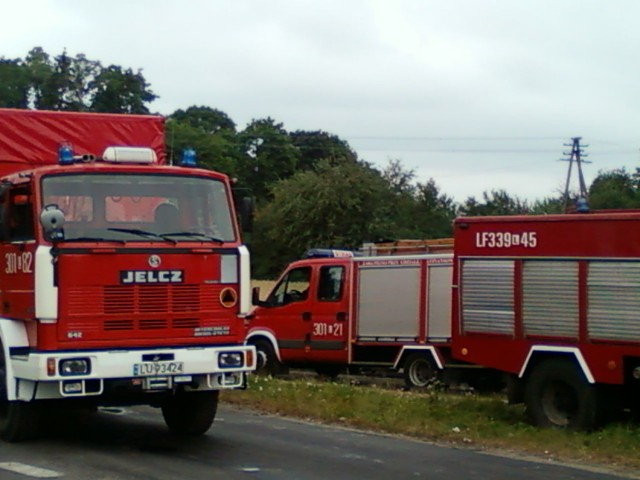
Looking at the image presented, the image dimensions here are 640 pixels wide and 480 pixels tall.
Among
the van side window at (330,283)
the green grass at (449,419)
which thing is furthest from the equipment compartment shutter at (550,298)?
the van side window at (330,283)

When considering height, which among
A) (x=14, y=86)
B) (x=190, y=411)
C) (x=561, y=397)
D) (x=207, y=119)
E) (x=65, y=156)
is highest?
(x=207, y=119)

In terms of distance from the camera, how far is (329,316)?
20797 mm

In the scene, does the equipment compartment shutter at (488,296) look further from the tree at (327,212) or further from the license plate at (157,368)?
the tree at (327,212)

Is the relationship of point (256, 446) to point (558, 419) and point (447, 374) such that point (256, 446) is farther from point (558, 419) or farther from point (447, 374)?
point (447, 374)

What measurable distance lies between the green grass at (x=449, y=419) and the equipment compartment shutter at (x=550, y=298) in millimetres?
1168

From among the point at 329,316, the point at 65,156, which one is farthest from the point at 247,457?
the point at 329,316

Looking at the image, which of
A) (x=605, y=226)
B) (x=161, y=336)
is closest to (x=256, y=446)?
(x=161, y=336)

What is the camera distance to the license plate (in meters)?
11.8

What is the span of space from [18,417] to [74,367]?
46.6 inches

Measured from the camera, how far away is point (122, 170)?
12.1 m

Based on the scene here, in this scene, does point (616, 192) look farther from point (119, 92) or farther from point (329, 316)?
point (329, 316)

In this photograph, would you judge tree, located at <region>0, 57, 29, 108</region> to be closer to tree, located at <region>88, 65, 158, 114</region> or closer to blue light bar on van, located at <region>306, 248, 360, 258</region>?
tree, located at <region>88, 65, 158, 114</region>

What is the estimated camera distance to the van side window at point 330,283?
67.8ft

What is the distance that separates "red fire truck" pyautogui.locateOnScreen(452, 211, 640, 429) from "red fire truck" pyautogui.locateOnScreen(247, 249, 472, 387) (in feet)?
14.2
